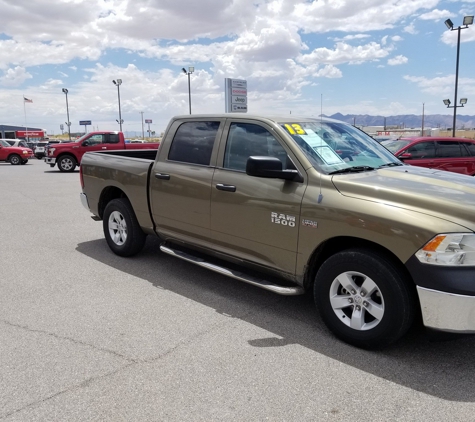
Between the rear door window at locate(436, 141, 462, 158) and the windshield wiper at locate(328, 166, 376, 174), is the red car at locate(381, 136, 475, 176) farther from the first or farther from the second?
the windshield wiper at locate(328, 166, 376, 174)

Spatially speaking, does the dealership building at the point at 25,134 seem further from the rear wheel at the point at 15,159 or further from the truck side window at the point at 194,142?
the truck side window at the point at 194,142

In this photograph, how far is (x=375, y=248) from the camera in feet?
11.2

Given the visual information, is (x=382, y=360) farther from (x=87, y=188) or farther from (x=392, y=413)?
(x=87, y=188)

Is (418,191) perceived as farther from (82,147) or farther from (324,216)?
(82,147)

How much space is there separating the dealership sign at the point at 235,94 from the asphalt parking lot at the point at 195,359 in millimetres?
24008

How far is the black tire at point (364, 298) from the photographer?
320cm

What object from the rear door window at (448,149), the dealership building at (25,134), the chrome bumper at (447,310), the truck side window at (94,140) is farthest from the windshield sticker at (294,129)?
the dealership building at (25,134)

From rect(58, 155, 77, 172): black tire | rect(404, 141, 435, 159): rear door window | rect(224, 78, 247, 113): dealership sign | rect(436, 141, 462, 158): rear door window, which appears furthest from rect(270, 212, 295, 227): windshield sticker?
rect(224, 78, 247, 113): dealership sign

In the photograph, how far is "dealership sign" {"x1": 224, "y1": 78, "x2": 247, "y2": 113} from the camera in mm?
27986

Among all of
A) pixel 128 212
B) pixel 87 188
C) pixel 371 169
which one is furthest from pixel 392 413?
pixel 87 188

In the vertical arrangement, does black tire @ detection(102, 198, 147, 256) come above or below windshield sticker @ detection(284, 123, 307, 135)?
below

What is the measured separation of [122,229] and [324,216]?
3.22 m

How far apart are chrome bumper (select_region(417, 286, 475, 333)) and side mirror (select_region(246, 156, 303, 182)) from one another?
135 centimetres

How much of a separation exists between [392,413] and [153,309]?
2357mm
